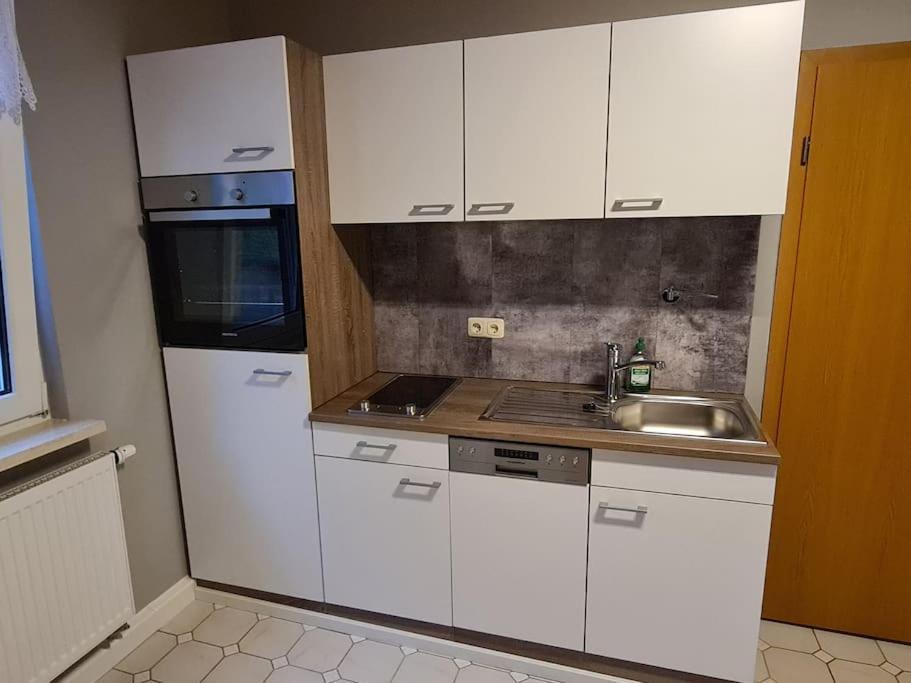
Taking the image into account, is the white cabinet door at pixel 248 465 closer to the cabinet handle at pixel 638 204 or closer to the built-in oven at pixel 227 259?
the built-in oven at pixel 227 259

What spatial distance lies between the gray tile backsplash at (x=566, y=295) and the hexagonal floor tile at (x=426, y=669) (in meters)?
1.02

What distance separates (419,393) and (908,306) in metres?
1.62

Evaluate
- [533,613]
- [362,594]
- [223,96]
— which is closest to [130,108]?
[223,96]

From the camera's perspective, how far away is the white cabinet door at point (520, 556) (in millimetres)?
1691

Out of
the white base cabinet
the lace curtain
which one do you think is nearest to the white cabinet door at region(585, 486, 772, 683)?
the white base cabinet

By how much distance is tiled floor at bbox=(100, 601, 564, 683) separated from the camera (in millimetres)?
1835

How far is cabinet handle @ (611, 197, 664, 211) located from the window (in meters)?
1.68

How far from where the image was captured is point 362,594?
1971 millimetres

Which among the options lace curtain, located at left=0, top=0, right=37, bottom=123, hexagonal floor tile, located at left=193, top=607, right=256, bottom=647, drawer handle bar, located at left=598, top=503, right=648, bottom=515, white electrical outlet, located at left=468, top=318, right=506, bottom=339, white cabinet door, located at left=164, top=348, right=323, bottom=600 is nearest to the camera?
lace curtain, located at left=0, top=0, right=37, bottom=123

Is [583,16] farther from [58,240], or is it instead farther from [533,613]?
[533,613]

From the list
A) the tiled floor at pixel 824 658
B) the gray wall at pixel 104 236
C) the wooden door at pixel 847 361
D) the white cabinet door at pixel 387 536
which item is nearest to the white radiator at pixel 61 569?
the gray wall at pixel 104 236

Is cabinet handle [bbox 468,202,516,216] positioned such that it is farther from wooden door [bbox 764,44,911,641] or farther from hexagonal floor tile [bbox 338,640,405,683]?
hexagonal floor tile [bbox 338,640,405,683]

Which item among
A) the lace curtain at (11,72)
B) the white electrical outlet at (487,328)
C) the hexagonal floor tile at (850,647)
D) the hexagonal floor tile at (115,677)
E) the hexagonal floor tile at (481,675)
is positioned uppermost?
the lace curtain at (11,72)

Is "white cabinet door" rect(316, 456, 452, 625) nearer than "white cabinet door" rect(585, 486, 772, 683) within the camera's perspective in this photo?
No
